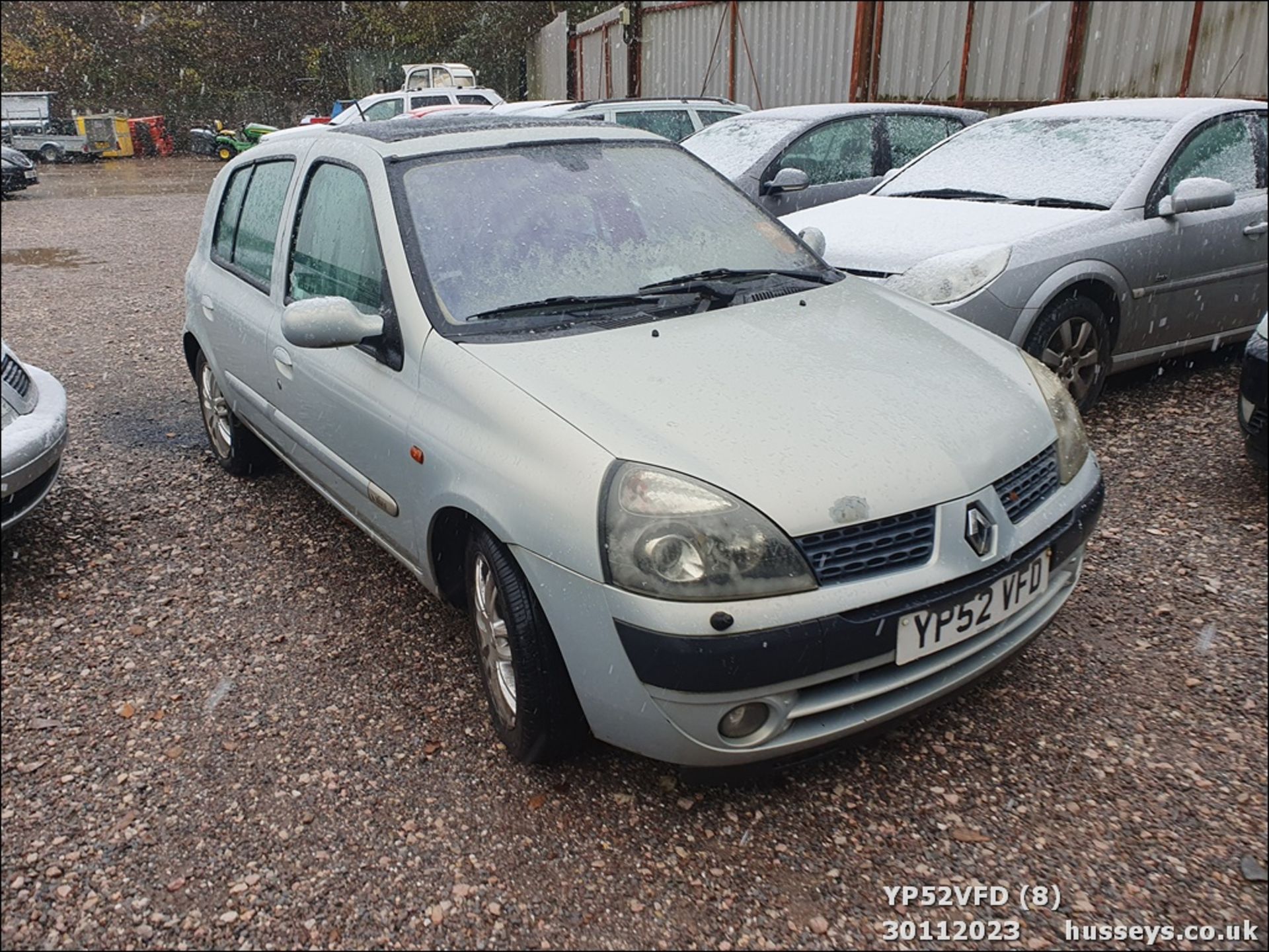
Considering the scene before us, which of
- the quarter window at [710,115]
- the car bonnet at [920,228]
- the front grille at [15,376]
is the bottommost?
the front grille at [15,376]

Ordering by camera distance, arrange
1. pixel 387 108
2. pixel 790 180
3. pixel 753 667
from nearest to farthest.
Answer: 1. pixel 753 667
2. pixel 790 180
3. pixel 387 108

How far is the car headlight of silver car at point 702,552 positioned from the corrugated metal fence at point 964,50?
878 centimetres

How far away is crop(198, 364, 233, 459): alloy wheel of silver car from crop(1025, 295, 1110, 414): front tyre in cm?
345

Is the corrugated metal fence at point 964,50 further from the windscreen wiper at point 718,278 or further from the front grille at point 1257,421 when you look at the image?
the windscreen wiper at point 718,278

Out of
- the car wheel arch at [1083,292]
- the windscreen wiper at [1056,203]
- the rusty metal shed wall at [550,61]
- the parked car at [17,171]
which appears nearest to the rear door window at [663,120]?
the windscreen wiper at [1056,203]

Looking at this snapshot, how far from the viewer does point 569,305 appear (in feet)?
8.93

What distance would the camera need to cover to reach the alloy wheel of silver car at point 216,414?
14.3 feet

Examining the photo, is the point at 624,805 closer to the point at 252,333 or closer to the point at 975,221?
the point at 252,333

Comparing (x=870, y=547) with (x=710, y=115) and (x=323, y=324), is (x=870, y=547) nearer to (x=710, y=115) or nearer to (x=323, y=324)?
(x=323, y=324)

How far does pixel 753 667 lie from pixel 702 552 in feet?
0.82

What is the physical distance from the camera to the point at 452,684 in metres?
2.87

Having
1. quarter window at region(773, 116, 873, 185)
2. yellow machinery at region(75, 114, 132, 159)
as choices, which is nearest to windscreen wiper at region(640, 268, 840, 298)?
quarter window at region(773, 116, 873, 185)

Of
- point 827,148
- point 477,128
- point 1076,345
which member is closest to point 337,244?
point 477,128

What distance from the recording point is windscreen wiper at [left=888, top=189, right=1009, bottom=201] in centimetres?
495
